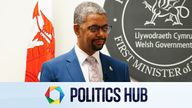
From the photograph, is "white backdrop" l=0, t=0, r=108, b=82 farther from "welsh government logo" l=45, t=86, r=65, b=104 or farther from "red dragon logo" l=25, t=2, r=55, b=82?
"welsh government logo" l=45, t=86, r=65, b=104

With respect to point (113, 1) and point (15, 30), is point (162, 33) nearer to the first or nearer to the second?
point (113, 1)

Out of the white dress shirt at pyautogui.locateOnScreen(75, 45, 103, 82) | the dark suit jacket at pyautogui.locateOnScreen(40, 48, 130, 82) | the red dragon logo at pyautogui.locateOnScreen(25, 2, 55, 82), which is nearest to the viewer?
the dark suit jacket at pyautogui.locateOnScreen(40, 48, 130, 82)

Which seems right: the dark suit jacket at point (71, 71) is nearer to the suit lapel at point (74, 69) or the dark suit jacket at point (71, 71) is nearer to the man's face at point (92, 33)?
the suit lapel at point (74, 69)

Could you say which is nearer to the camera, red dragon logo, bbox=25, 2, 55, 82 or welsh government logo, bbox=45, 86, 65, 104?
welsh government logo, bbox=45, 86, 65, 104

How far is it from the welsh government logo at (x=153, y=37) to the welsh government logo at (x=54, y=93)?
1.05 meters

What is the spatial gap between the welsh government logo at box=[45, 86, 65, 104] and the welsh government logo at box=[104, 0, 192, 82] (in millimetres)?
1054

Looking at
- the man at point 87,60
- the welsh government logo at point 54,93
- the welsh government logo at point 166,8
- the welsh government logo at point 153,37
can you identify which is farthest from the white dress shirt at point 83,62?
the welsh government logo at point 166,8

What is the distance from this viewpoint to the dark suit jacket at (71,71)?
2.54 meters

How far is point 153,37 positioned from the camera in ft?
10.5

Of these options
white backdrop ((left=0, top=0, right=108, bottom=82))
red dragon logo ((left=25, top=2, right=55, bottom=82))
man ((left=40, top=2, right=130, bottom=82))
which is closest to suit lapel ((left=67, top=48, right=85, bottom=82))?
man ((left=40, top=2, right=130, bottom=82))

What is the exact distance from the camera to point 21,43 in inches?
127

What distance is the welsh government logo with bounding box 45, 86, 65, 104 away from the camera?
2.23 metres

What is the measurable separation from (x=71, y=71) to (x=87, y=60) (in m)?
0.19

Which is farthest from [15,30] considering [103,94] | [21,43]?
[103,94]
